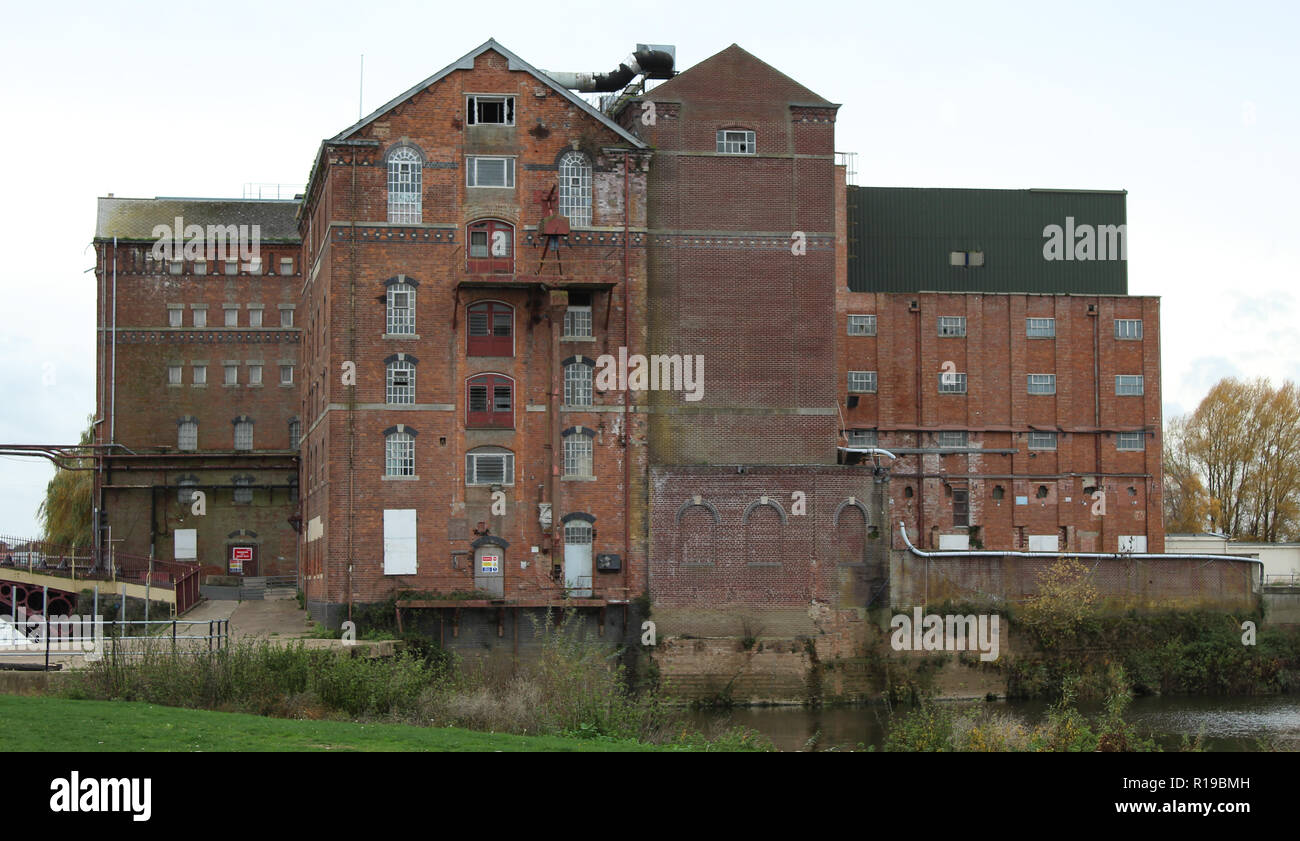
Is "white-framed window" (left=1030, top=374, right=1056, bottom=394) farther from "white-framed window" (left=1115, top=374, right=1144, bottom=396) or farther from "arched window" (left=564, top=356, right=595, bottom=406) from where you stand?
"arched window" (left=564, top=356, right=595, bottom=406)

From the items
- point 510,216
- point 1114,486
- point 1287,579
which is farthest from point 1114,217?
point 510,216

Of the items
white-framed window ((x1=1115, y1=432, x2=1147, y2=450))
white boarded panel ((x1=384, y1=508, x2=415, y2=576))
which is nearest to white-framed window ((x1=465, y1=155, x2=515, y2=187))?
white boarded panel ((x1=384, y1=508, x2=415, y2=576))

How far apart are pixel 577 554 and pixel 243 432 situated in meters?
26.0

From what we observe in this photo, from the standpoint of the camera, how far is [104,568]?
57.0 metres

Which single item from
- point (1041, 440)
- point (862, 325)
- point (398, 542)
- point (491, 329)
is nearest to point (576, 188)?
point (491, 329)

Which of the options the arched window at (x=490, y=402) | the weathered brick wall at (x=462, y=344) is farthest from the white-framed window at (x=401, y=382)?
the arched window at (x=490, y=402)

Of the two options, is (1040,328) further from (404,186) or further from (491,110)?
(404,186)

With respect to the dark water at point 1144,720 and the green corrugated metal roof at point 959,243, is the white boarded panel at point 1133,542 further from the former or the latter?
the dark water at point 1144,720

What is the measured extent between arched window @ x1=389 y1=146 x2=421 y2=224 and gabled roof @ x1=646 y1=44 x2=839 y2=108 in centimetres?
810

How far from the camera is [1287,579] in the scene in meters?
69.0

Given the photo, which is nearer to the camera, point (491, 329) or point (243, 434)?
point (491, 329)

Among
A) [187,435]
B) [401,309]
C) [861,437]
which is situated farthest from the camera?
[187,435]
